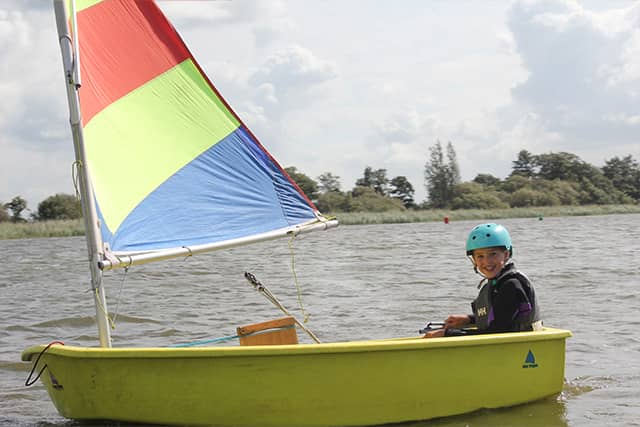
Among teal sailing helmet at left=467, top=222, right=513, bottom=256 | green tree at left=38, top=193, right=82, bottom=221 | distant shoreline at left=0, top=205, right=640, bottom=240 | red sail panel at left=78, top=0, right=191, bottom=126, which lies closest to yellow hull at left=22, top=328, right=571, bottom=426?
teal sailing helmet at left=467, top=222, right=513, bottom=256

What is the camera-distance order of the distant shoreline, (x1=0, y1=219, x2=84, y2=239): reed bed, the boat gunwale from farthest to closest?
the distant shoreline
(x1=0, y1=219, x2=84, y2=239): reed bed
the boat gunwale

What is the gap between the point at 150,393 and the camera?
450 cm

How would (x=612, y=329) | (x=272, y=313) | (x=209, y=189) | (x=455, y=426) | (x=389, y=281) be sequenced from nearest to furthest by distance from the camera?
1. (x=455, y=426)
2. (x=209, y=189)
3. (x=612, y=329)
4. (x=272, y=313)
5. (x=389, y=281)

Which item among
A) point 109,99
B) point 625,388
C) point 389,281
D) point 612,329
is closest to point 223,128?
point 109,99

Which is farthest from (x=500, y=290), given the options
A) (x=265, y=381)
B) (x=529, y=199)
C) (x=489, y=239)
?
(x=529, y=199)

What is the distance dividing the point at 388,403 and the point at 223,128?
2.12 metres

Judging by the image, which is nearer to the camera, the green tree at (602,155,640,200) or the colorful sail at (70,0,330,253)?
the colorful sail at (70,0,330,253)

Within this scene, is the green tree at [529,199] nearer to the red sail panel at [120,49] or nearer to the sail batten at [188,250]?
the sail batten at [188,250]

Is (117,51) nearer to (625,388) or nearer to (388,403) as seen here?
(388,403)

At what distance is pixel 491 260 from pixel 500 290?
0.20m

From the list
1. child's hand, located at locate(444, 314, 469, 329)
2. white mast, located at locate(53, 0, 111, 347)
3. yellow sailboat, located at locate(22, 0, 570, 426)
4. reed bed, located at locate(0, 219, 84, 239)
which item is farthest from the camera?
reed bed, located at locate(0, 219, 84, 239)

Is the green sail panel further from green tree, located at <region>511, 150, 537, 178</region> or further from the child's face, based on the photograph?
green tree, located at <region>511, 150, 537, 178</region>

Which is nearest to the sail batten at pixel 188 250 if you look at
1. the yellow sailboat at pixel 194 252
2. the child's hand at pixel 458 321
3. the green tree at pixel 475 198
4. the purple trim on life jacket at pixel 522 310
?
the yellow sailboat at pixel 194 252

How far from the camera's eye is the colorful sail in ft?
16.2
